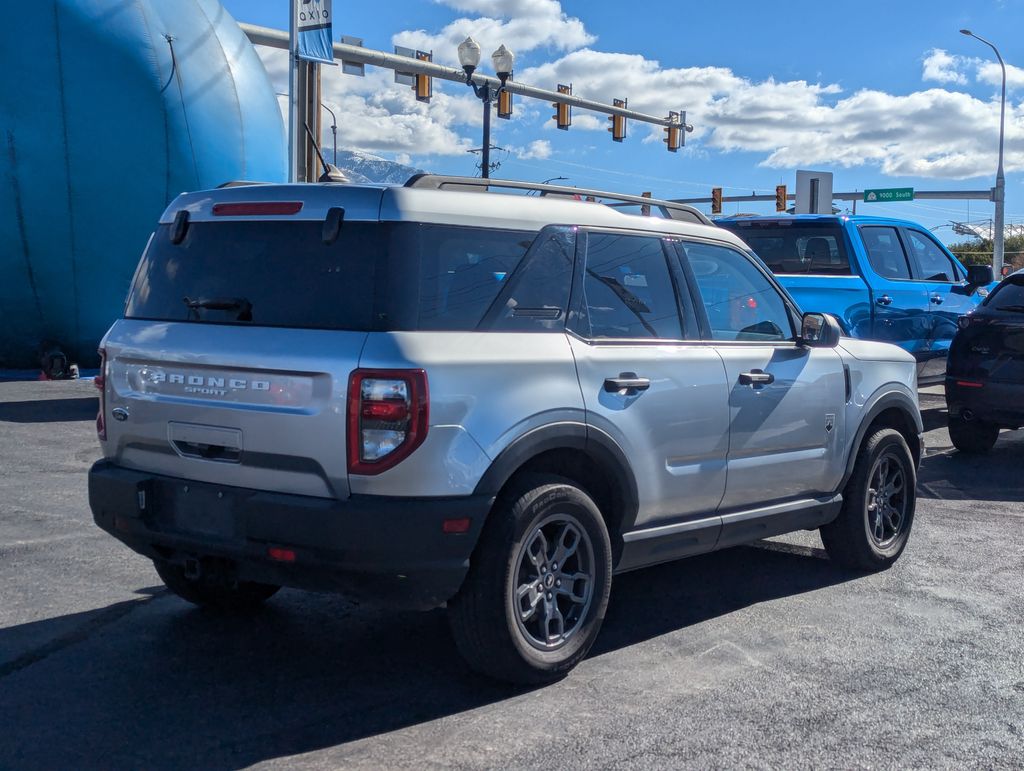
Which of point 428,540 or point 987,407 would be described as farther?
point 987,407

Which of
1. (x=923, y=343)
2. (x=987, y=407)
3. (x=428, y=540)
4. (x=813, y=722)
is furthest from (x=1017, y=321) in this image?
(x=428, y=540)

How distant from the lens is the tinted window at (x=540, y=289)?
431 cm

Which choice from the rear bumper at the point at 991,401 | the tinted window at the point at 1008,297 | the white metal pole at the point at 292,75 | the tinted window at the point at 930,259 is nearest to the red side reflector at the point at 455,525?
the rear bumper at the point at 991,401

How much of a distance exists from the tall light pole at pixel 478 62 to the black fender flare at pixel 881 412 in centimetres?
1546

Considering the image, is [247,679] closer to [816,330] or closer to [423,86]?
[816,330]

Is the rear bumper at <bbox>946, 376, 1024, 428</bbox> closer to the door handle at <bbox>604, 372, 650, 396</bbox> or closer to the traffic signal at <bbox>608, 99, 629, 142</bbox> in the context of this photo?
the door handle at <bbox>604, 372, 650, 396</bbox>

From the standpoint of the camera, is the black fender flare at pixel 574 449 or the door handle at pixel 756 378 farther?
the door handle at pixel 756 378

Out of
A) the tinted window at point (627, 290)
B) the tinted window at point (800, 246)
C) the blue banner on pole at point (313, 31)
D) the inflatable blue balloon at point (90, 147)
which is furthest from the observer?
the blue banner on pole at point (313, 31)

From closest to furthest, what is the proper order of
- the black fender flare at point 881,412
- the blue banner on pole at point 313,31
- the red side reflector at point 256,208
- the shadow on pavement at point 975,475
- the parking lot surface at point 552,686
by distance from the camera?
the parking lot surface at point 552,686 < the red side reflector at point 256,208 < the black fender flare at point 881,412 < the shadow on pavement at point 975,475 < the blue banner on pole at point 313,31

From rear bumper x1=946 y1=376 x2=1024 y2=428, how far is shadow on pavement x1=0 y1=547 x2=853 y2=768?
180 inches

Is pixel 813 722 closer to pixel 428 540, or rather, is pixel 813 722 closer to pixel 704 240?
pixel 428 540

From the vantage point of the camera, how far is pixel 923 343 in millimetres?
11609

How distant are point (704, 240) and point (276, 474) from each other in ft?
8.28

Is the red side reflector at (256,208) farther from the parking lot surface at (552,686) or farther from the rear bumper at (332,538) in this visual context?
the parking lot surface at (552,686)
